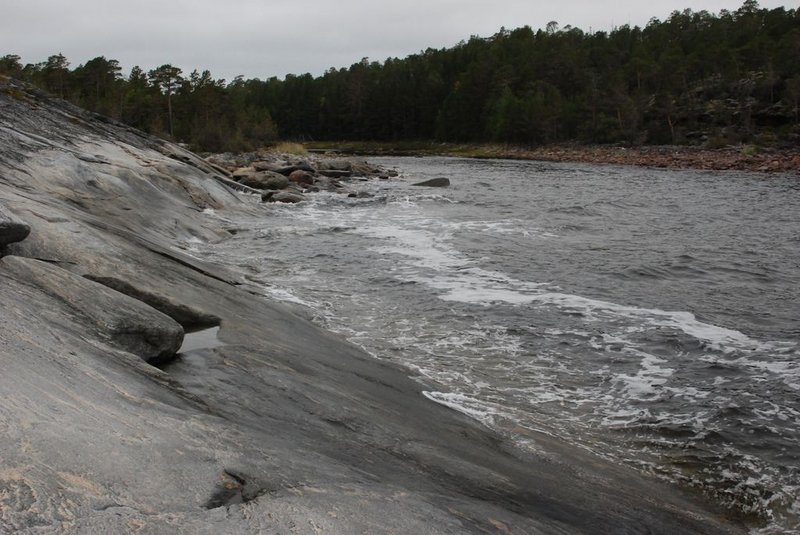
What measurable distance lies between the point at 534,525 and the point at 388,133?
14304 cm

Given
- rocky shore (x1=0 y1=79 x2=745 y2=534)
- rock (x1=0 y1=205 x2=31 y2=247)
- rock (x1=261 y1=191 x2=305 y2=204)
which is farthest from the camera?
rock (x1=261 y1=191 x2=305 y2=204)

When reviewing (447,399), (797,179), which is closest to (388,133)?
(797,179)

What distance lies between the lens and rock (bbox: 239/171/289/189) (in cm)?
3891

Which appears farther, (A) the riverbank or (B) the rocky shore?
(A) the riverbank

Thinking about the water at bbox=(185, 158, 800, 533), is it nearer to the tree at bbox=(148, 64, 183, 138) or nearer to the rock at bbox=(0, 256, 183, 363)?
the rock at bbox=(0, 256, 183, 363)

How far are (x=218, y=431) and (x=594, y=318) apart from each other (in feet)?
33.4

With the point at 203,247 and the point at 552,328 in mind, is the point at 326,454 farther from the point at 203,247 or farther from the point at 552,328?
the point at 203,247

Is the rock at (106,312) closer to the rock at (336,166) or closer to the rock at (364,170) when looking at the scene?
the rock at (336,166)

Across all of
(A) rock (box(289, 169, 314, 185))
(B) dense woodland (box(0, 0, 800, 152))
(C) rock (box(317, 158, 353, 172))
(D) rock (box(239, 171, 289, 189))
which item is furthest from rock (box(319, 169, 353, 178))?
(B) dense woodland (box(0, 0, 800, 152))

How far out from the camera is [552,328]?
1320 centimetres

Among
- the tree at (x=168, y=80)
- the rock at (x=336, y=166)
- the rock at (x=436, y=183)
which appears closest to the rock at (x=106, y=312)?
the rock at (x=436, y=183)

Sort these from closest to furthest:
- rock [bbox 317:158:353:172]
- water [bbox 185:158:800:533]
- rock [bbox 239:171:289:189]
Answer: water [bbox 185:158:800:533]
rock [bbox 239:171:289:189]
rock [bbox 317:158:353:172]

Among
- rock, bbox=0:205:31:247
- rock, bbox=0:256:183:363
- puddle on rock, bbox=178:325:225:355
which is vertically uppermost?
rock, bbox=0:205:31:247

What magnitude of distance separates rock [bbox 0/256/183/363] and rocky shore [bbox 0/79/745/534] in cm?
2
